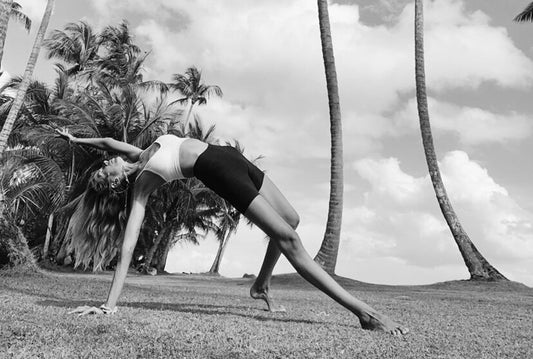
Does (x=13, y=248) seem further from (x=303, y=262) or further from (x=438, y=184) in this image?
(x=438, y=184)

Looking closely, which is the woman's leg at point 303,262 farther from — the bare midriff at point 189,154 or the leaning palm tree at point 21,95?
the leaning palm tree at point 21,95

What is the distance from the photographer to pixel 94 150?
A: 2534cm

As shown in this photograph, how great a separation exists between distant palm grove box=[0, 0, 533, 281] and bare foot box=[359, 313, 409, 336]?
2506 millimetres

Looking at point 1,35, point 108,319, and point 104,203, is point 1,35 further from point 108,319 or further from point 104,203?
point 108,319

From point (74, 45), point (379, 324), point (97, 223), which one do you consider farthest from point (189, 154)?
point (74, 45)

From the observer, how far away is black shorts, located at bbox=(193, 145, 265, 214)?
13.6 ft

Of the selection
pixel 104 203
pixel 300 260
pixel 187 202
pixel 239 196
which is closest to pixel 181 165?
pixel 239 196

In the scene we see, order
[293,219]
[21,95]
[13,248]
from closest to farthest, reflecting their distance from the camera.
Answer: [293,219]
[13,248]
[21,95]

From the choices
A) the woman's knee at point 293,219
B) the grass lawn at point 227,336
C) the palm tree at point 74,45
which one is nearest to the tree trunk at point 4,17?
the grass lawn at point 227,336

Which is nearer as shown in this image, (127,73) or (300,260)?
(300,260)

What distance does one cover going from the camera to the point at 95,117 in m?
26.3

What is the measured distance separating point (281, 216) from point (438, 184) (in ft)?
46.5

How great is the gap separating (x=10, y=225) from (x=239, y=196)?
1135cm

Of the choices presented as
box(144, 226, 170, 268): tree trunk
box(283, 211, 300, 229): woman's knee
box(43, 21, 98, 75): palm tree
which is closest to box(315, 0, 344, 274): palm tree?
box(283, 211, 300, 229): woman's knee
